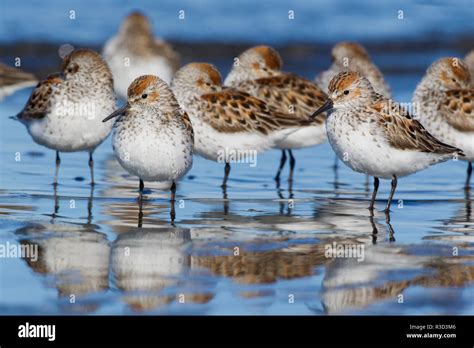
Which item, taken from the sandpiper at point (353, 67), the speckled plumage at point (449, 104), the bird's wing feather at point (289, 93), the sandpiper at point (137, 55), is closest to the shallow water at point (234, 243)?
the speckled plumage at point (449, 104)

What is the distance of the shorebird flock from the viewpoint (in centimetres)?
1172

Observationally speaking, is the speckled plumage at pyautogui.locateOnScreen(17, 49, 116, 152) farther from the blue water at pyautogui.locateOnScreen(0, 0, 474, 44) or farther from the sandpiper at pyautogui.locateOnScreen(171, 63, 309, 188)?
the blue water at pyautogui.locateOnScreen(0, 0, 474, 44)

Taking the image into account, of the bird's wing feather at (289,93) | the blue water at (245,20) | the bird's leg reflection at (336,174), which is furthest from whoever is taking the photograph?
the blue water at (245,20)

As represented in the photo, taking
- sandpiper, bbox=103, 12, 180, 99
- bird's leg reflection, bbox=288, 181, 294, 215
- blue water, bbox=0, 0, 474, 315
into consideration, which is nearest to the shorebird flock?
bird's leg reflection, bbox=288, 181, 294, 215

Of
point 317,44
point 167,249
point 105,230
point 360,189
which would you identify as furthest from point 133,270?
point 317,44

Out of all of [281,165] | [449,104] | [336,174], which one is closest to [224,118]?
[281,165]

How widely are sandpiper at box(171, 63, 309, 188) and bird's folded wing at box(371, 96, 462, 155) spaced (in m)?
1.99

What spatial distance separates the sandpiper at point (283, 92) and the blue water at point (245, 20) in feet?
34.7

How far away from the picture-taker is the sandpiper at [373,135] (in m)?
11.7

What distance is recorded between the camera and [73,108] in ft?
44.1

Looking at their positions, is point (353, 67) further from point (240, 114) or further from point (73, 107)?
point (73, 107)

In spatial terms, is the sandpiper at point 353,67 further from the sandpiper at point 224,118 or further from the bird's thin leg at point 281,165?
the sandpiper at point 224,118

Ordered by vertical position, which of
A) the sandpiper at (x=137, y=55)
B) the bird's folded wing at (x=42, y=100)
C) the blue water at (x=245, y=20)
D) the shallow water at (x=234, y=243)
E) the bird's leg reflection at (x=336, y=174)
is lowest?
the shallow water at (x=234, y=243)

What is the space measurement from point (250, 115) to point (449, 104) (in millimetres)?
2586
